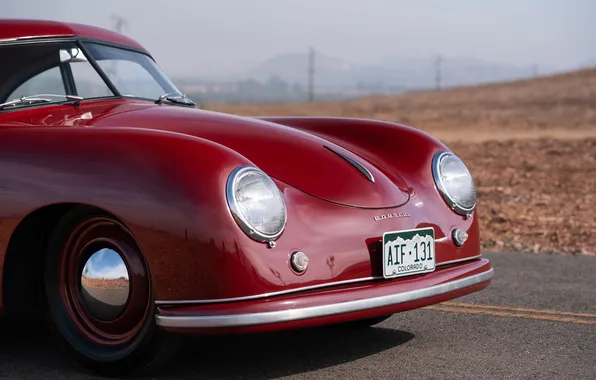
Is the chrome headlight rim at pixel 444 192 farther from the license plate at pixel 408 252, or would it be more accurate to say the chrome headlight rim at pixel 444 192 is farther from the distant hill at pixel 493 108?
the distant hill at pixel 493 108

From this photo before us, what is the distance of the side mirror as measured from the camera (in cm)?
512

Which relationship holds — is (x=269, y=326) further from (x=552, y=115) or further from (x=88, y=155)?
(x=552, y=115)

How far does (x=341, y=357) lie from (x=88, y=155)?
145 centimetres

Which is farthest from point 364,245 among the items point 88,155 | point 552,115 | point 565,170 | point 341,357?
point 552,115

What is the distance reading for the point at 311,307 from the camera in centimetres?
359

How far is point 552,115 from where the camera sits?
36344mm

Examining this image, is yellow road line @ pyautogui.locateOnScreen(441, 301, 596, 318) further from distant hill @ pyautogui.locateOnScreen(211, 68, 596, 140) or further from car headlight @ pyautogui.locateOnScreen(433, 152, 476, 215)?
distant hill @ pyautogui.locateOnScreen(211, 68, 596, 140)

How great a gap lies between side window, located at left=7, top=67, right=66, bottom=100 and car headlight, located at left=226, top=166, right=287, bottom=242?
176 cm

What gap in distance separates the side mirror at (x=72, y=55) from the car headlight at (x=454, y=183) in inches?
80.1

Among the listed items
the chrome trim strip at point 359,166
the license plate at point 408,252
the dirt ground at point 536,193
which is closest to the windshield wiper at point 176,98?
the chrome trim strip at point 359,166

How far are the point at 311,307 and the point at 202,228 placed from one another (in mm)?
525

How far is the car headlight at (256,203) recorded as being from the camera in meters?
3.56

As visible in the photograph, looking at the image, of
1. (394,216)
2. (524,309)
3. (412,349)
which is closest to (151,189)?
(394,216)

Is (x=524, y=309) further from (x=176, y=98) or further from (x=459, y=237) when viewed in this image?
(x=176, y=98)
